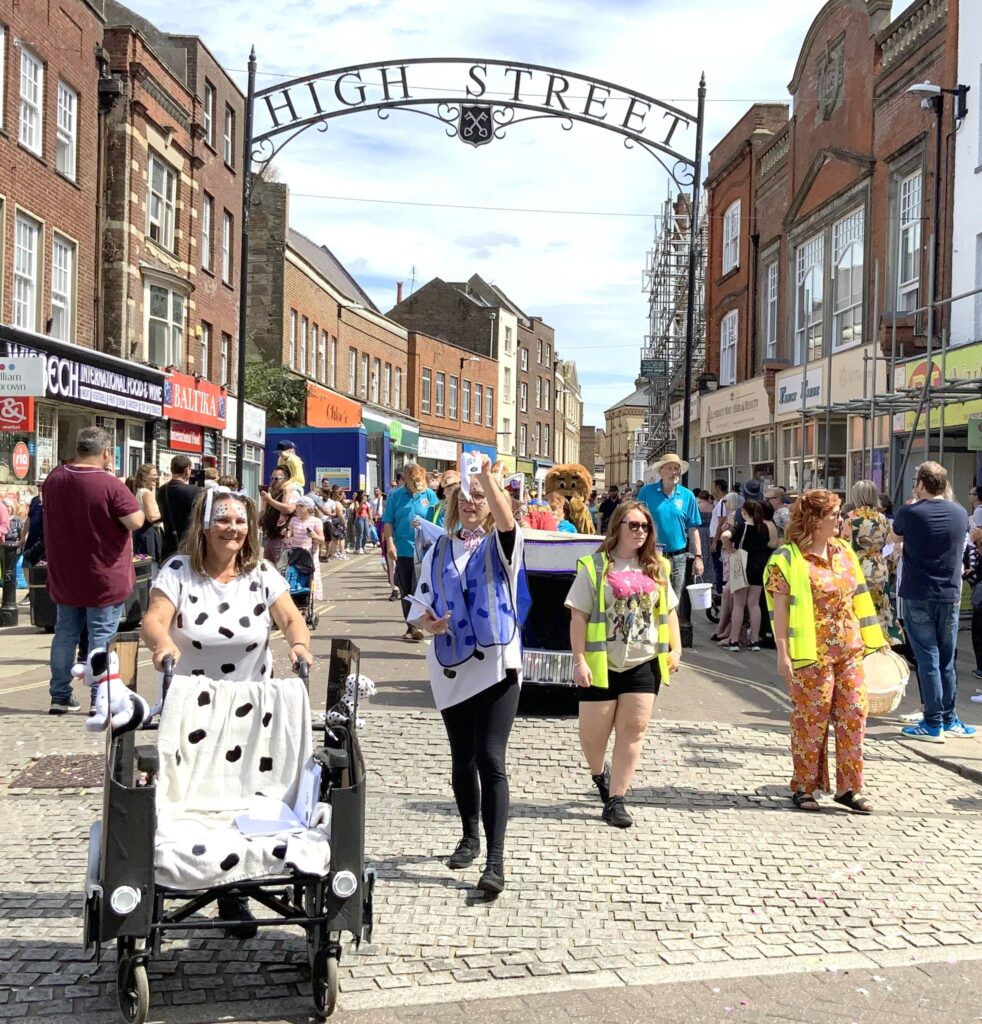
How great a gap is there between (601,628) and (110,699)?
2703 millimetres

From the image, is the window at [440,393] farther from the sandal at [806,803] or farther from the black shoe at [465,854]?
the black shoe at [465,854]

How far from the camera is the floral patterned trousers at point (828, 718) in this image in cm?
626

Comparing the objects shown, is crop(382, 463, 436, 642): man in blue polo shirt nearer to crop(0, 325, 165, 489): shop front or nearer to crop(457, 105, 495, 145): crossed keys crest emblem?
crop(457, 105, 495, 145): crossed keys crest emblem

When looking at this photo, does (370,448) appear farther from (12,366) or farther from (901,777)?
(901,777)

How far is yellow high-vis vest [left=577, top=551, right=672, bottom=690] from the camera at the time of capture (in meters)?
5.77

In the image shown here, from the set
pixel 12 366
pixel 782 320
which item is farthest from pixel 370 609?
pixel 782 320

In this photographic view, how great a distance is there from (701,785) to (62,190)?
17.5 metres

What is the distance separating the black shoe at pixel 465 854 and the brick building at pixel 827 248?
38.3 ft

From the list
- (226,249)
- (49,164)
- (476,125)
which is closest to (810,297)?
(476,125)

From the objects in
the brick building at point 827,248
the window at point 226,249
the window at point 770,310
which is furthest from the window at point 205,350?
the window at point 770,310

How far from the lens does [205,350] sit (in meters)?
28.2

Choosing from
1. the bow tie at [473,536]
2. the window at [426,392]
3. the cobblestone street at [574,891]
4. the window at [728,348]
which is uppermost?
the window at [426,392]

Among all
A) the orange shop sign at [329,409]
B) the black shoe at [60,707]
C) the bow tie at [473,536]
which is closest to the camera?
the bow tie at [473,536]

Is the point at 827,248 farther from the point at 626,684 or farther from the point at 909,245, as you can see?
the point at 626,684
